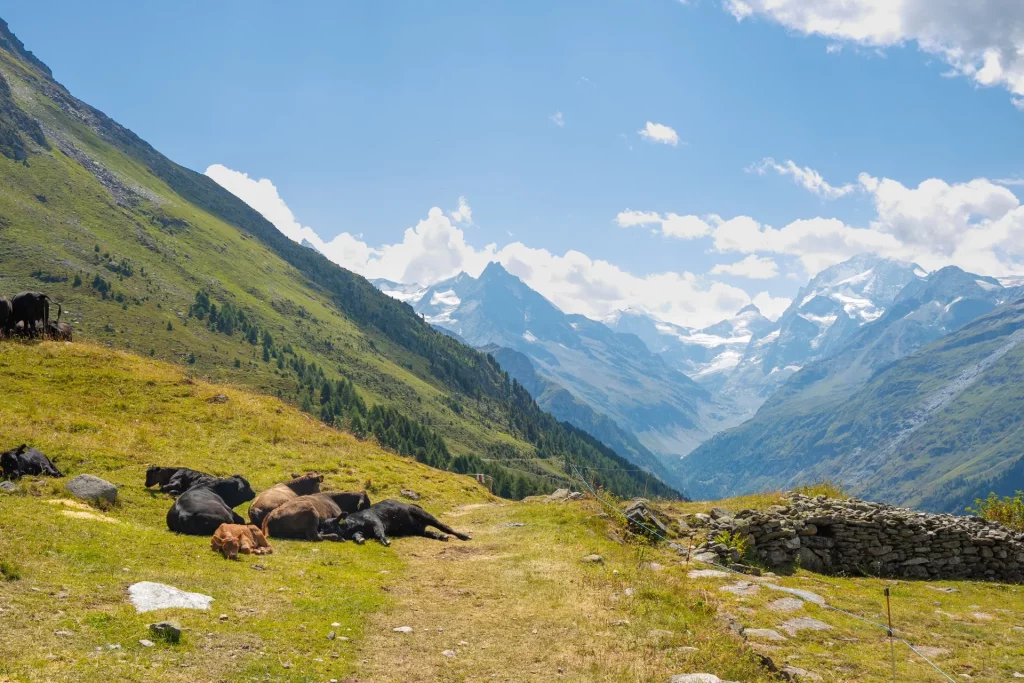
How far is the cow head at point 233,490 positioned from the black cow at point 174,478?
397mm

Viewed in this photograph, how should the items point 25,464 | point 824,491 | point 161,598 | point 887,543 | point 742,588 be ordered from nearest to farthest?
point 161,598
point 742,588
point 25,464
point 887,543
point 824,491

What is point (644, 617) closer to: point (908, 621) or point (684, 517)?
point (908, 621)

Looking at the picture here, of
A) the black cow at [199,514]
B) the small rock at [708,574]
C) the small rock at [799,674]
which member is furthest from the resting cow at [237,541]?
the small rock at [799,674]

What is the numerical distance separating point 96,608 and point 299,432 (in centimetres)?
2339

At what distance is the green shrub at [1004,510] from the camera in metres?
30.7

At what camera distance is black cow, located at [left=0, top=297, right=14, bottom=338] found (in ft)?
115

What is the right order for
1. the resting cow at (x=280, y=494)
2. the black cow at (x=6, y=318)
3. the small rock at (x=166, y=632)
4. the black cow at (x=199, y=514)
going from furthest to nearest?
the black cow at (x=6, y=318), the resting cow at (x=280, y=494), the black cow at (x=199, y=514), the small rock at (x=166, y=632)

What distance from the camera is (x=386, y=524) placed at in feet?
74.6

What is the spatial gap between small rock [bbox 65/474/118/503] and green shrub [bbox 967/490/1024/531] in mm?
38118

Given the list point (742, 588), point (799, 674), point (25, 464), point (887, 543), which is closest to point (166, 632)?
point (799, 674)

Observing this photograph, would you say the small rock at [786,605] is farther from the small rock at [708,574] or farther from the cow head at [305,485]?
the cow head at [305,485]

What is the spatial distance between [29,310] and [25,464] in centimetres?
2243

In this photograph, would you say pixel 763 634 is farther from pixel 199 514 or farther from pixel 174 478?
pixel 174 478

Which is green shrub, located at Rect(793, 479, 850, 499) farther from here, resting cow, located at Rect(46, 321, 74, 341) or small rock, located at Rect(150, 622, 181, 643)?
resting cow, located at Rect(46, 321, 74, 341)
